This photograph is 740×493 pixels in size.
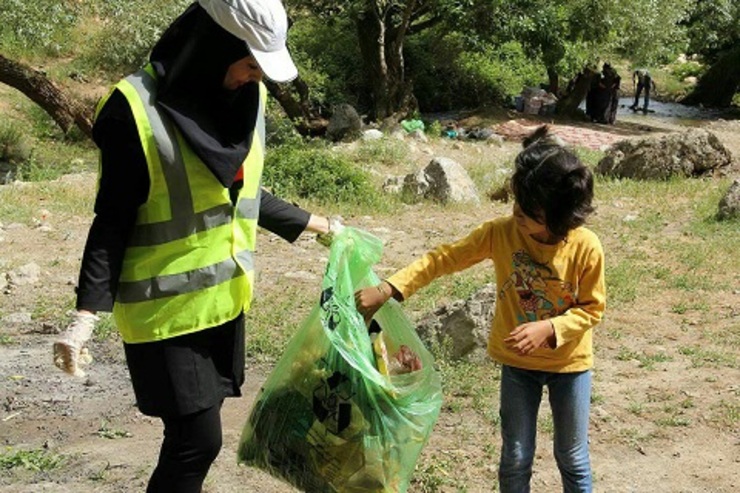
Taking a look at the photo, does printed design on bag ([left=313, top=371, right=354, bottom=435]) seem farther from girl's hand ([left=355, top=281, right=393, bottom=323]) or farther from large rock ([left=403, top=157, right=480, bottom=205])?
large rock ([left=403, top=157, right=480, bottom=205])

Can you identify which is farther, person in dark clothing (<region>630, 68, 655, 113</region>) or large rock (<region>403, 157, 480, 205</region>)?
person in dark clothing (<region>630, 68, 655, 113</region>)

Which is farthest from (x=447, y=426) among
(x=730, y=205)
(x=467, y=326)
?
(x=730, y=205)

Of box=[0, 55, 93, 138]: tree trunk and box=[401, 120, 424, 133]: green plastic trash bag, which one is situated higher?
box=[0, 55, 93, 138]: tree trunk

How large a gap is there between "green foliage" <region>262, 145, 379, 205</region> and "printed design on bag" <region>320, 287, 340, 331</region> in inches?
243

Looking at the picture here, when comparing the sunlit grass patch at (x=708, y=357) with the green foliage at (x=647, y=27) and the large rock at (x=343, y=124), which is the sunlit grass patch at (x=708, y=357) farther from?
the green foliage at (x=647, y=27)

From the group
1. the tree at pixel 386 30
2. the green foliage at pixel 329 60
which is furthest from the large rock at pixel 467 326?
the green foliage at pixel 329 60

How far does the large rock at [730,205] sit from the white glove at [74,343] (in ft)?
22.5

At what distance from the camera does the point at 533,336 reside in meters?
2.71

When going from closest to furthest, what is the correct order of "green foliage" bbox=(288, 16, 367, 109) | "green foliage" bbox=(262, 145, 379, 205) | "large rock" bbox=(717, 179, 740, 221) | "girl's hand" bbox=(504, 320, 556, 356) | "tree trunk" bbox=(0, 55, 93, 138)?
"girl's hand" bbox=(504, 320, 556, 356) → "large rock" bbox=(717, 179, 740, 221) → "green foliage" bbox=(262, 145, 379, 205) → "tree trunk" bbox=(0, 55, 93, 138) → "green foliage" bbox=(288, 16, 367, 109)

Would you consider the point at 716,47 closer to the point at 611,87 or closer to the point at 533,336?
the point at 611,87

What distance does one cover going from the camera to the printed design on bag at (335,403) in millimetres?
2938

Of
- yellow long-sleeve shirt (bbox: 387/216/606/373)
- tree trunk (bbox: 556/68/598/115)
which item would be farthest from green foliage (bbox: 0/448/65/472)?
tree trunk (bbox: 556/68/598/115)

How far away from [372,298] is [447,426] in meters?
1.44

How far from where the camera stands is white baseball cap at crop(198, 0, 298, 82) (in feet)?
7.91
